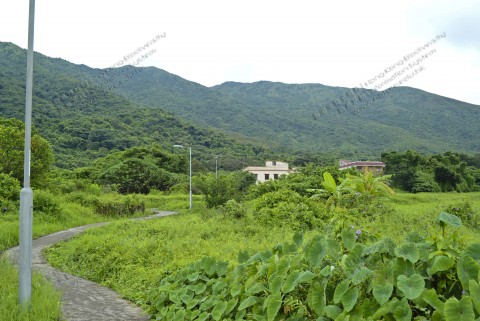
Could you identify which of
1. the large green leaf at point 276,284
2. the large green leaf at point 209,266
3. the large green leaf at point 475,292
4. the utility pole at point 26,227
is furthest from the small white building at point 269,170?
the large green leaf at point 475,292

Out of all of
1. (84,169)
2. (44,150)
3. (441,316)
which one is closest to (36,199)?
(44,150)

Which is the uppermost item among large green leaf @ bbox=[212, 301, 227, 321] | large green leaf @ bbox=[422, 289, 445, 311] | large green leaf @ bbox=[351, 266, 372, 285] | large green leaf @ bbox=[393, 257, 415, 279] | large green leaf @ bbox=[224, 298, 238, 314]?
large green leaf @ bbox=[393, 257, 415, 279]

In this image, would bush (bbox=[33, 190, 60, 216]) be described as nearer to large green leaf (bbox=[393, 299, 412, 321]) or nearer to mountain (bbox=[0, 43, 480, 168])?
large green leaf (bbox=[393, 299, 412, 321])

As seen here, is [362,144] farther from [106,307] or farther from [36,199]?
[106,307]

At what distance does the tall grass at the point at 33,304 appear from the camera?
4.77 metres

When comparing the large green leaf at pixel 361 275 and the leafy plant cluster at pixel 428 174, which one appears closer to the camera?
the large green leaf at pixel 361 275

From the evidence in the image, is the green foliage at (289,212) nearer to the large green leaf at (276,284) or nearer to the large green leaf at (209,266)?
the large green leaf at (209,266)

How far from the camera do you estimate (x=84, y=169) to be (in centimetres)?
4203

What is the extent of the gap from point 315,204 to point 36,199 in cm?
934

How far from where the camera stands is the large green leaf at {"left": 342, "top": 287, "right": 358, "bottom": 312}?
2.88 meters

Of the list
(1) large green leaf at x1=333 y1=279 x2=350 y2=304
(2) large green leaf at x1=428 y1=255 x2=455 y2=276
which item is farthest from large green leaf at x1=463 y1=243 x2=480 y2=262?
(1) large green leaf at x1=333 y1=279 x2=350 y2=304

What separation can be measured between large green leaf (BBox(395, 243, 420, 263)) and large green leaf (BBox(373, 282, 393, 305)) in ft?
0.62

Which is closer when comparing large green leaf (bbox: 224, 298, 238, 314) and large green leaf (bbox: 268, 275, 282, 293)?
large green leaf (bbox: 268, 275, 282, 293)

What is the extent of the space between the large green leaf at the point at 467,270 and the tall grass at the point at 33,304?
399 cm
